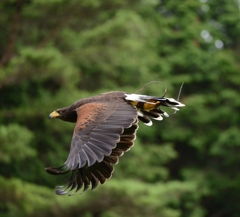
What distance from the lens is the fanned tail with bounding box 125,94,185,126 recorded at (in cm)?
859

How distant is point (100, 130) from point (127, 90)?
554 inches

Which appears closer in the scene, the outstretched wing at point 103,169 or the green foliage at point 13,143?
the outstretched wing at point 103,169

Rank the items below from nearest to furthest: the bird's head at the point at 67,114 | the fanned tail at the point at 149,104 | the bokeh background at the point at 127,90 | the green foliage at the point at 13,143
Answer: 1. the fanned tail at the point at 149,104
2. the bird's head at the point at 67,114
3. the green foliage at the point at 13,143
4. the bokeh background at the point at 127,90

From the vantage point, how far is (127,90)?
22.1m

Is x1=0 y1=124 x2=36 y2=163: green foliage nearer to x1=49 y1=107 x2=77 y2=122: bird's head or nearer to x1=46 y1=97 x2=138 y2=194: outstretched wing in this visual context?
x1=49 y1=107 x2=77 y2=122: bird's head

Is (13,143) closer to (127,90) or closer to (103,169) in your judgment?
(127,90)

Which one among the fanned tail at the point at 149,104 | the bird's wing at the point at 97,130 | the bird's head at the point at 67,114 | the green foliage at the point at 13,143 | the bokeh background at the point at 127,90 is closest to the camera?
the bird's wing at the point at 97,130

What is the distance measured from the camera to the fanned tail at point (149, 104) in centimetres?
859

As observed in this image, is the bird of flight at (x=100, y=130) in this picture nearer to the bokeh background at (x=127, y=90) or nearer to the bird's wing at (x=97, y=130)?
the bird's wing at (x=97, y=130)

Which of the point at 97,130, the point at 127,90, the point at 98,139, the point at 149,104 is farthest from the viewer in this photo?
the point at 127,90

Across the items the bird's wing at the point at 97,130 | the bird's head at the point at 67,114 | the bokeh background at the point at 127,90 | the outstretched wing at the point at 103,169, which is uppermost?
the bird's wing at the point at 97,130

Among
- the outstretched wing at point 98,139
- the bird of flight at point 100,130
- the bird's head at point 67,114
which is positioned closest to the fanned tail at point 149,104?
the bird of flight at point 100,130

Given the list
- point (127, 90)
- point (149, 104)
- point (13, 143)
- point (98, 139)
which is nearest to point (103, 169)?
point (149, 104)

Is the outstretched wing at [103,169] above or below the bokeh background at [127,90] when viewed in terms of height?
above
